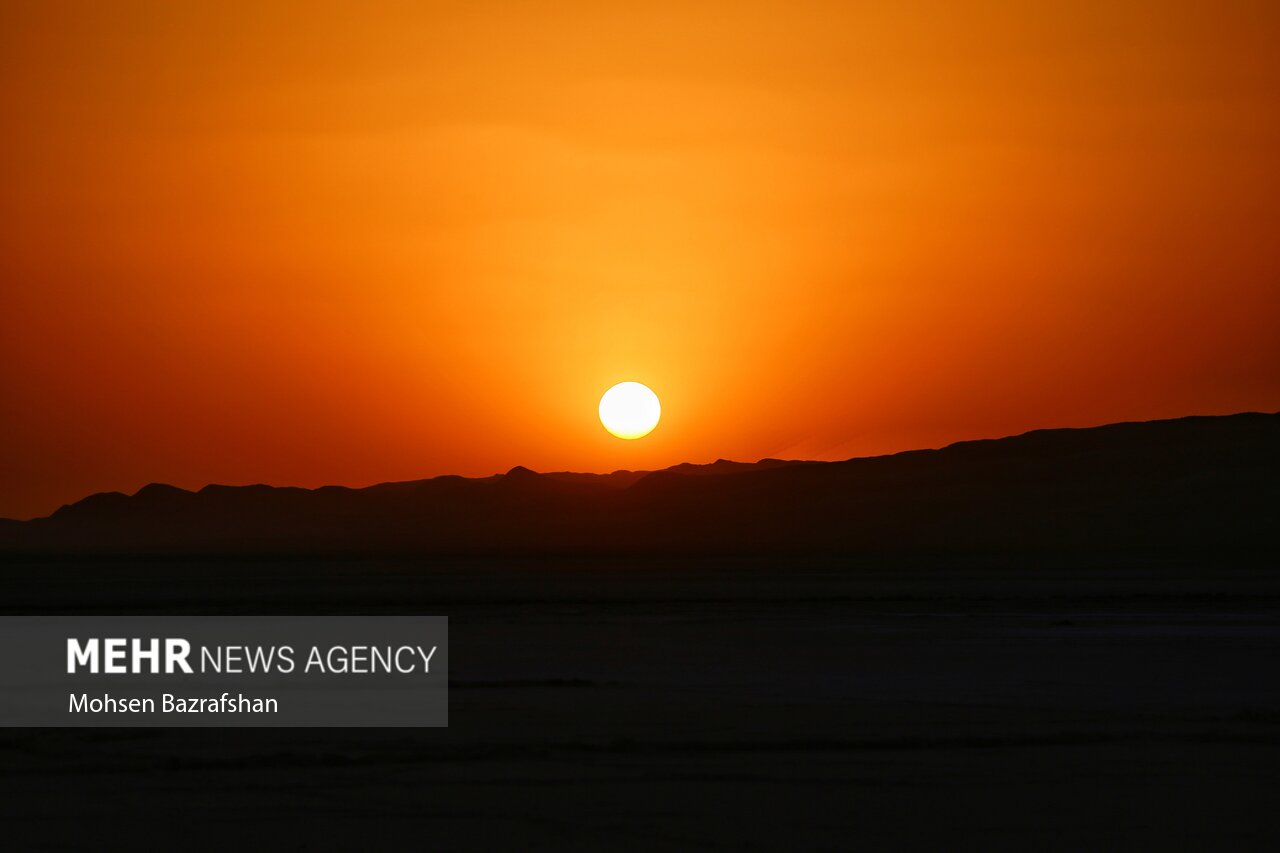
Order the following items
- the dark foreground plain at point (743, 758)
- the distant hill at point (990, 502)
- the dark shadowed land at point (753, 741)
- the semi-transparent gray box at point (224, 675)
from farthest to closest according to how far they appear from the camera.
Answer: the distant hill at point (990, 502), the semi-transparent gray box at point (224, 675), the dark shadowed land at point (753, 741), the dark foreground plain at point (743, 758)

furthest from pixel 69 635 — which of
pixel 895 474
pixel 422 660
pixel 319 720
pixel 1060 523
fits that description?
pixel 895 474

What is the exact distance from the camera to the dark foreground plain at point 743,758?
1012 cm

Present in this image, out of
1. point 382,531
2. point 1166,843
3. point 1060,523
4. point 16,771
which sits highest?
point 382,531

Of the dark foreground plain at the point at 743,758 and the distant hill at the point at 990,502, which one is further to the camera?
the distant hill at the point at 990,502

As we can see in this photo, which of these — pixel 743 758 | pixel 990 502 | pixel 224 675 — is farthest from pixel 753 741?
pixel 990 502

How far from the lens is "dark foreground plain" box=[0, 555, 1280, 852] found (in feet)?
33.2

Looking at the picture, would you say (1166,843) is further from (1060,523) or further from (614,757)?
(1060,523)

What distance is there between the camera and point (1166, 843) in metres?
9.65

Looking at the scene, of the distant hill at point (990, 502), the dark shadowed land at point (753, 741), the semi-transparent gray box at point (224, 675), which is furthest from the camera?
the distant hill at point (990, 502)

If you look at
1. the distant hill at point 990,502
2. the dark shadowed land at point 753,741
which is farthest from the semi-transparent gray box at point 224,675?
the distant hill at point 990,502

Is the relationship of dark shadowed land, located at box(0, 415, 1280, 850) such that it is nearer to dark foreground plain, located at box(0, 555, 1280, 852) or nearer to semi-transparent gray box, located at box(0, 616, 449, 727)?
dark foreground plain, located at box(0, 555, 1280, 852)

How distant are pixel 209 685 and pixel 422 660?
3.83 m

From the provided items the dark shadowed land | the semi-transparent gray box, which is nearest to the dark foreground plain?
the dark shadowed land

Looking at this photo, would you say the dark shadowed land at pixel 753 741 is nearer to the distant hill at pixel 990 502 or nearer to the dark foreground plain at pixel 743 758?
the dark foreground plain at pixel 743 758
